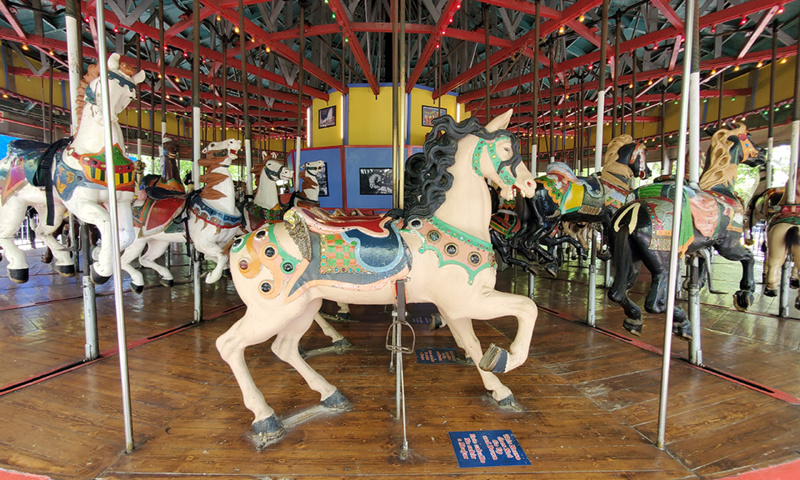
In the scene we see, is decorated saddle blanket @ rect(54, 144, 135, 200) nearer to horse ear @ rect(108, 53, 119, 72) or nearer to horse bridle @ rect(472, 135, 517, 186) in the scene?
horse ear @ rect(108, 53, 119, 72)

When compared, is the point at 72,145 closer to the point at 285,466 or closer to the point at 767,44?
the point at 285,466

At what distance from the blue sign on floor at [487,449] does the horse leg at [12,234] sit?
3.74m

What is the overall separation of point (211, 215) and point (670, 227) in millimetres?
3970

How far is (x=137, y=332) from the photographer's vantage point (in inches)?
140

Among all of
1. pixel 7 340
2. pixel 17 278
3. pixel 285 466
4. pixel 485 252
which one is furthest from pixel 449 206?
pixel 7 340

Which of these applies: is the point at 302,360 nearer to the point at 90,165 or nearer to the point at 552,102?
the point at 90,165

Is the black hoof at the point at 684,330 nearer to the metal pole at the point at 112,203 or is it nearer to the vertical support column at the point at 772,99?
the metal pole at the point at 112,203

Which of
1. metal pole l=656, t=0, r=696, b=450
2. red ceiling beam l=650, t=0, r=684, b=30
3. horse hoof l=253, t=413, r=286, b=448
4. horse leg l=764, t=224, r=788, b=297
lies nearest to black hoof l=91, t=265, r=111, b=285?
horse hoof l=253, t=413, r=286, b=448

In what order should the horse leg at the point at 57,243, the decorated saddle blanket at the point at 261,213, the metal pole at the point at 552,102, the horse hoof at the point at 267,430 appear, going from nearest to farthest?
the horse hoof at the point at 267,430 < the horse leg at the point at 57,243 < the decorated saddle blanket at the point at 261,213 < the metal pole at the point at 552,102

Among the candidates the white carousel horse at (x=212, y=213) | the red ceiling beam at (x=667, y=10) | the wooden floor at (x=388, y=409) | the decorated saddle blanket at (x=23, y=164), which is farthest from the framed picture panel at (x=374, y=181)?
the decorated saddle blanket at (x=23, y=164)

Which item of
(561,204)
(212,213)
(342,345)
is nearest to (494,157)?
(342,345)

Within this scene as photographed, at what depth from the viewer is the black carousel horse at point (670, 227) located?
239 cm

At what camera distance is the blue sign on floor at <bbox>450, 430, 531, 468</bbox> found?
1710mm

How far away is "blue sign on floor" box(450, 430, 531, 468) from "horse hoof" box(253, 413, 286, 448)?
92cm
